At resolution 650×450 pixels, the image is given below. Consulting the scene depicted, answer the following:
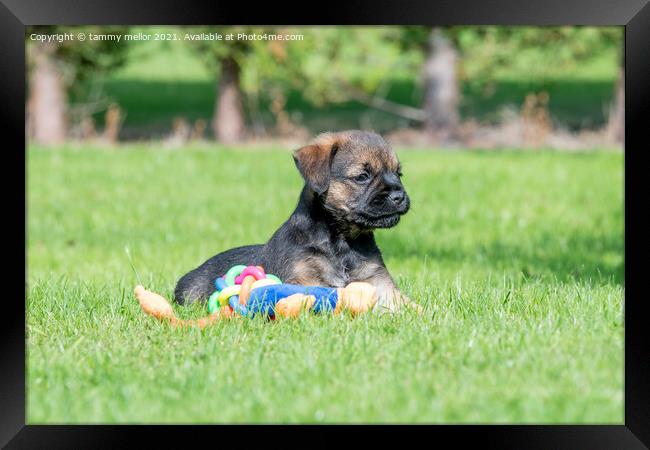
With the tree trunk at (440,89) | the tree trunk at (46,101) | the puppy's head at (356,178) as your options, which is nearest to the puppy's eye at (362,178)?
the puppy's head at (356,178)

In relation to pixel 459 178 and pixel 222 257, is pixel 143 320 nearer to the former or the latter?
pixel 222 257

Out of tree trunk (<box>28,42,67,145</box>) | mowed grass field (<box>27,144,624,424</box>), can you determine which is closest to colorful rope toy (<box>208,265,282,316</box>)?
mowed grass field (<box>27,144,624,424</box>)

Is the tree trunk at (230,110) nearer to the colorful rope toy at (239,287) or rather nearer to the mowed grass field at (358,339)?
the mowed grass field at (358,339)

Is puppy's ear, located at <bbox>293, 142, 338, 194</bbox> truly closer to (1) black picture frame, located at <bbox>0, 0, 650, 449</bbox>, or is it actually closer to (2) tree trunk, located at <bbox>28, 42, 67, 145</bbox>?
(1) black picture frame, located at <bbox>0, 0, 650, 449</bbox>

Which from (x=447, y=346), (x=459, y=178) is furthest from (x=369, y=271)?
(x=459, y=178)

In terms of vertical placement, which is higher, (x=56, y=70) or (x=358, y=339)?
(x=56, y=70)

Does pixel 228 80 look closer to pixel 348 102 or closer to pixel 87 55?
pixel 87 55

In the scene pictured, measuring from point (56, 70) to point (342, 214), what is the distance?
1639 cm

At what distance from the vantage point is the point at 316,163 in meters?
6.28

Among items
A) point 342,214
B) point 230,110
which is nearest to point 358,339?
point 342,214

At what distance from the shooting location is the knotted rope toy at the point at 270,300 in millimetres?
5715

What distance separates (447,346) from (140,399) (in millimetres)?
1746

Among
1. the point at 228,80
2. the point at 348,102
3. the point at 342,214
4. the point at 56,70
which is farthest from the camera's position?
the point at 348,102

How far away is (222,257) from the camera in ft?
24.1
